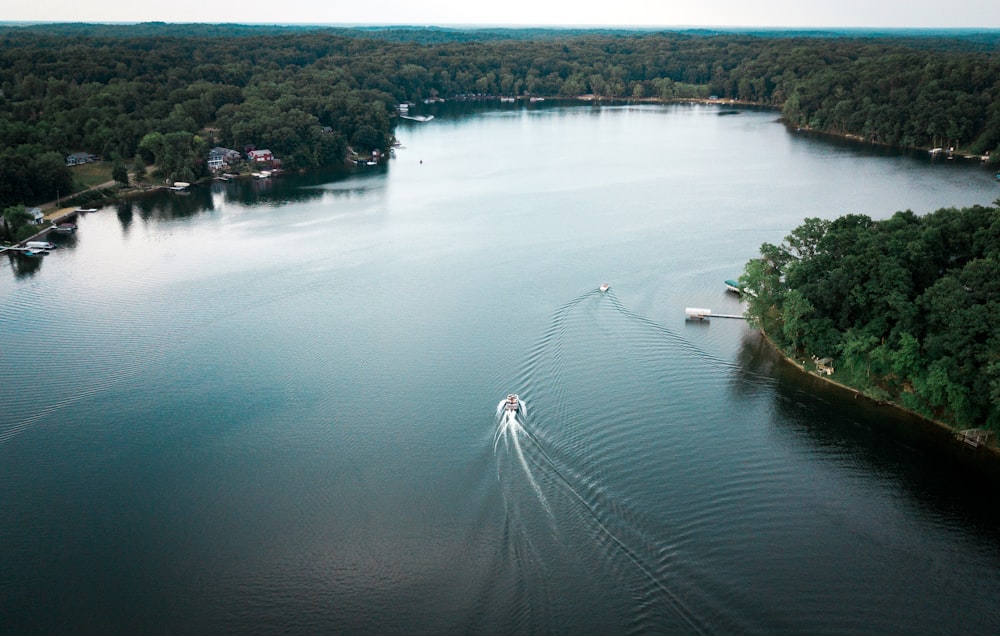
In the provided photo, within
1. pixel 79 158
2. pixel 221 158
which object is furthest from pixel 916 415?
pixel 79 158

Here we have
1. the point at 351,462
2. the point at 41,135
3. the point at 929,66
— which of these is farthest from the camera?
the point at 929,66

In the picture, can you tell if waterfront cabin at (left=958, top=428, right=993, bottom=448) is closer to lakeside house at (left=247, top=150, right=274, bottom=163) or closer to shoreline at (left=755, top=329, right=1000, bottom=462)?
shoreline at (left=755, top=329, right=1000, bottom=462)

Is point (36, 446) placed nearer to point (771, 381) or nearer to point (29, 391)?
point (29, 391)

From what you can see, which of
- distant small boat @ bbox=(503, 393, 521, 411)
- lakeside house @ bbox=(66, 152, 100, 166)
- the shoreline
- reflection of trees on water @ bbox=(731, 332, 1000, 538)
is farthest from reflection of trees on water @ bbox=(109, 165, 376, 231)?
reflection of trees on water @ bbox=(731, 332, 1000, 538)

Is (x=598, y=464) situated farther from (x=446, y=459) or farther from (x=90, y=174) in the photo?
(x=90, y=174)

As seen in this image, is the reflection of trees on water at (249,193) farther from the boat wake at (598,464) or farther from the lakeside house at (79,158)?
the boat wake at (598,464)

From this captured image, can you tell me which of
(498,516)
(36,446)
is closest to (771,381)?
(498,516)
